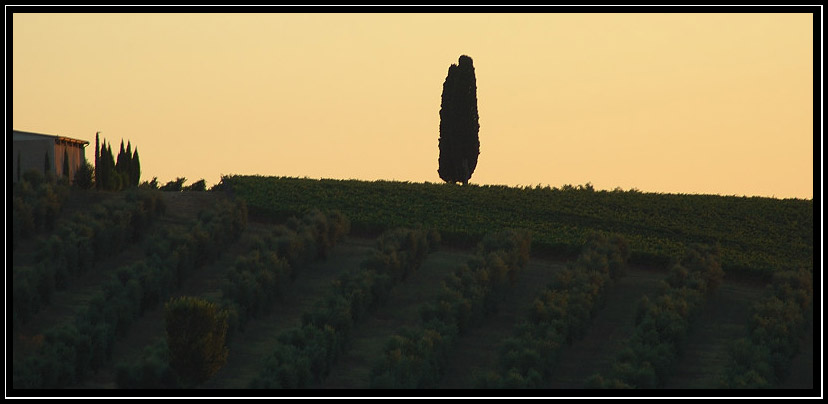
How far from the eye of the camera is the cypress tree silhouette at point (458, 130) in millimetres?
45500

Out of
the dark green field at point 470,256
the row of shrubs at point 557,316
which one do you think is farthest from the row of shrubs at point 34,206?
the row of shrubs at point 557,316

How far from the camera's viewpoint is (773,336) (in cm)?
2411

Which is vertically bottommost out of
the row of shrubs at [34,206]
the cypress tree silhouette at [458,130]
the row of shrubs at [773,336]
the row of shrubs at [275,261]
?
the row of shrubs at [773,336]

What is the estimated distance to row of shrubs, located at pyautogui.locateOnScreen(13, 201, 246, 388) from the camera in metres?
21.5

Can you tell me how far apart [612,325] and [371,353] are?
6.70 m

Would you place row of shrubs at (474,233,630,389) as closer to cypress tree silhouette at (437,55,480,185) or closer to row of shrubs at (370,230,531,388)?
row of shrubs at (370,230,531,388)

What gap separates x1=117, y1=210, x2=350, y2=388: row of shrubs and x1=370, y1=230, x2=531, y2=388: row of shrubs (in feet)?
14.5

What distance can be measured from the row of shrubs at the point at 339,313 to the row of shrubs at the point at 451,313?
1467 mm

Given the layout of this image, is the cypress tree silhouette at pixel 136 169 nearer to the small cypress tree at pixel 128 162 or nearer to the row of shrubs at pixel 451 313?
the small cypress tree at pixel 128 162

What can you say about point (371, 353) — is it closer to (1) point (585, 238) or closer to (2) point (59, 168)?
(1) point (585, 238)

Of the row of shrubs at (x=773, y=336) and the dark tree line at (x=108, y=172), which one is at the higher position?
the dark tree line at (x=108, y=172)

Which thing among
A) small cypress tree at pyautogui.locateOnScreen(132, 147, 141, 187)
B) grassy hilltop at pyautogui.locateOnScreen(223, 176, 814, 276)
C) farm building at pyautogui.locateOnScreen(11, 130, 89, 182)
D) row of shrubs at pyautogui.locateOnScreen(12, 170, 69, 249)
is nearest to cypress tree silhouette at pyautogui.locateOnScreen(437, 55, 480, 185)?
grassy hilltop at pyautogui.locateOnScreen(223, 176, 814, 276)

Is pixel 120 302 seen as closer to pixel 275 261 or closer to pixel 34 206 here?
pixel 275 261
